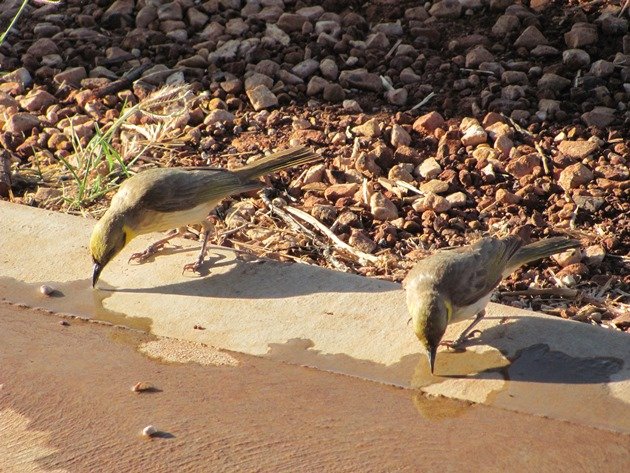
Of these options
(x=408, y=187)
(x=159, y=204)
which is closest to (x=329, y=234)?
(x=408, y=187)

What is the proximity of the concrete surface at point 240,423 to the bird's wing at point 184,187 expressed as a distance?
1088mm

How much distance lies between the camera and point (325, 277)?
18.9 ft

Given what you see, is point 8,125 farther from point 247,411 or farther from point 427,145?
point 247,411

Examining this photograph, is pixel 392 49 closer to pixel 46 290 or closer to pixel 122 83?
pixel 122 83

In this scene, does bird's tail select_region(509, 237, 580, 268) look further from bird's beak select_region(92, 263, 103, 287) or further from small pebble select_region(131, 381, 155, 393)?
bird's beak select_region(92, 263, 103, 287)

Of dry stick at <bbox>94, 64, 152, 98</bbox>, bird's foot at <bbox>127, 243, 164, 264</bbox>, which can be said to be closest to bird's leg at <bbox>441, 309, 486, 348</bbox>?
bird's foot at <bbox>127, 243, 164, 264</bbox>

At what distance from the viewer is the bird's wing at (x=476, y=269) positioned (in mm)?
5122

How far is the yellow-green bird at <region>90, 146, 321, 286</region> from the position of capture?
19.5ft

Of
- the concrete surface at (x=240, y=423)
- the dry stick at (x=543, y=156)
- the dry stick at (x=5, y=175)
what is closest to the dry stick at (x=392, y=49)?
the dry stick at (x=543, y=156)

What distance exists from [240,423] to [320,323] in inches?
35.2

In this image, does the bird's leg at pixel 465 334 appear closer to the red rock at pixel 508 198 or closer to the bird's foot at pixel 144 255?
the red rock at pixel 508 198

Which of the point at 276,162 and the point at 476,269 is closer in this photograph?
the point at 476,269

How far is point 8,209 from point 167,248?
1.14 metres

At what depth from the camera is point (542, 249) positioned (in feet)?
18.8
